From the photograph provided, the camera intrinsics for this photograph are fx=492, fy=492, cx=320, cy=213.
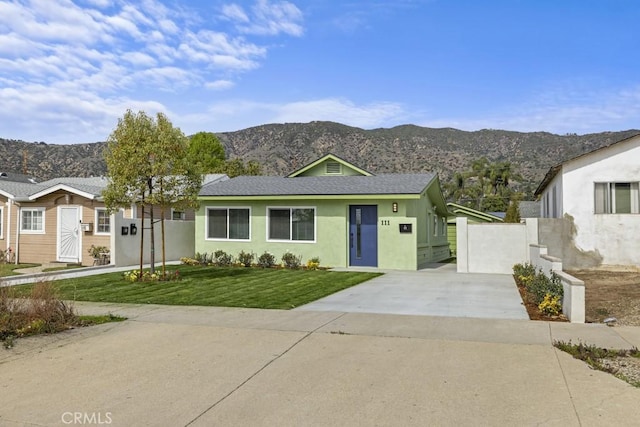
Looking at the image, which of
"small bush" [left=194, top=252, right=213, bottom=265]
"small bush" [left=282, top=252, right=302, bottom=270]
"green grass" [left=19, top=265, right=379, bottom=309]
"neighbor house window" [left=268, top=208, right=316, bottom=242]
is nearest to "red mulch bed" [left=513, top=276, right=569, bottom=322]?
"green grass" [left=19, top=265, right=379, bottom=309]

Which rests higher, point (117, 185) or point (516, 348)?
point (117, 185)

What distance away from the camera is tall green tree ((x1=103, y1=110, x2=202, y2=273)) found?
13.4m

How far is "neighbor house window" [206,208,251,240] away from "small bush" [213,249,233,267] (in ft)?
2.74

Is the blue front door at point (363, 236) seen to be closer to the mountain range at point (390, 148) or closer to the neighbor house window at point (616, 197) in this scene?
the neighbor house window at point (616, 197)

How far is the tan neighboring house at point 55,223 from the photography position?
1948cm

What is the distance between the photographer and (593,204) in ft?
57.2

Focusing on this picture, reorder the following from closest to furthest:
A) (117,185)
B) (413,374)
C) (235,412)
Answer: (235,412) → (413,374) → (117,185)

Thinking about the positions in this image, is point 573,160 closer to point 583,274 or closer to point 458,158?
point 583,274

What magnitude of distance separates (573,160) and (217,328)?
586 inches

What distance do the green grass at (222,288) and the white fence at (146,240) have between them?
103 inches

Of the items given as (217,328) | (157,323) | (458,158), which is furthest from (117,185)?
(458,158)

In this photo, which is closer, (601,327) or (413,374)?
(413,374)

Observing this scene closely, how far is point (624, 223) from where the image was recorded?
17062mm

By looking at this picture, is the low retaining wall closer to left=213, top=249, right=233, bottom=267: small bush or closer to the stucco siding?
the stucco siding
